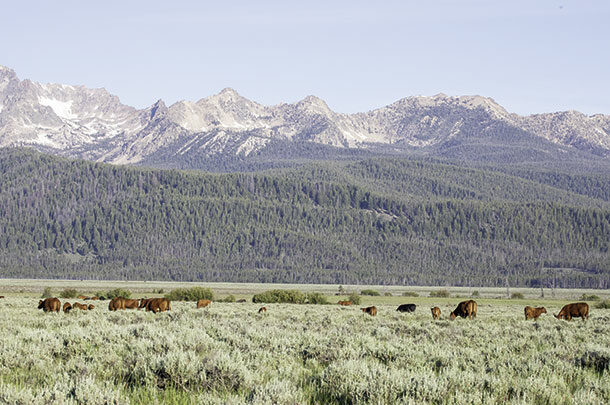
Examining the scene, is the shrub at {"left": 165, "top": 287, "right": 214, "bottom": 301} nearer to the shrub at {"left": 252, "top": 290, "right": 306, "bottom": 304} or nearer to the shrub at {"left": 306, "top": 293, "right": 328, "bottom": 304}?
the shrub at {"left": 252, "top": 290, "right": 306, "bottom": 304}

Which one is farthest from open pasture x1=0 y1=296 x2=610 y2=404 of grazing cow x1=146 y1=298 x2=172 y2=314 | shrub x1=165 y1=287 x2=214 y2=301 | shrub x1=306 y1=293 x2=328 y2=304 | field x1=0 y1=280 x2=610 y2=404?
shrub x1=165 y1=287 x2=214 y2=301

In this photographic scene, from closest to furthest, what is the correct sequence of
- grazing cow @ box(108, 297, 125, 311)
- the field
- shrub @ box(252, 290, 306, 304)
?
the field
grazing cow @ box(108, 297, 125, 311)
shrub @ box(252, 290, 306, 304)

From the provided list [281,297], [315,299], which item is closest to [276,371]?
[315,299]

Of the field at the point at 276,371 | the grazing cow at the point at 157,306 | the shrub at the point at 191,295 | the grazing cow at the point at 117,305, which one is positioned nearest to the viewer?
the field at the point at 276,371

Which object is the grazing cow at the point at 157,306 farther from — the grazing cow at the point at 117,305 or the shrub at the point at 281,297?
the shrub at the point at 281,297

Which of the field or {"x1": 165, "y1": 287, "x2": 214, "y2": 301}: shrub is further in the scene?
{"x1": 165, "y1": 287, "x2": 214, "y2": 301}: shrub

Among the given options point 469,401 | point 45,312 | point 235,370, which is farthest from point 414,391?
point 45,312

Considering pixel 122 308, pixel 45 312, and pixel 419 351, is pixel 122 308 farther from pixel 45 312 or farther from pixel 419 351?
pixel 419 351

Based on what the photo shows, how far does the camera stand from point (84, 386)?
29.1 ft

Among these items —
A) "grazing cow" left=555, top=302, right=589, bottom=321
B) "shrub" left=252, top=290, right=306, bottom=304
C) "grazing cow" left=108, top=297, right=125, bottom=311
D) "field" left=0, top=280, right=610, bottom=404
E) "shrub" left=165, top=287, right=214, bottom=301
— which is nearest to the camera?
"field" left=0, top=280, right=610, bottom=404

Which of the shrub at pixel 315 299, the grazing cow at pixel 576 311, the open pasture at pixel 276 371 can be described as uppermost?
the open pasture at pixel 276 371

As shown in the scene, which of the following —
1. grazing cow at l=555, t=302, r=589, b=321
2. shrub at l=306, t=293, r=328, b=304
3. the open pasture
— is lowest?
shrub at l=306, t=293, r=328, b=304

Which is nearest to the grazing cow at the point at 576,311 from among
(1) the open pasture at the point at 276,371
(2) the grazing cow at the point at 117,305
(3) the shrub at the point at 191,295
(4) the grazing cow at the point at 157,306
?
(1) the open pasture at the point at 276,371

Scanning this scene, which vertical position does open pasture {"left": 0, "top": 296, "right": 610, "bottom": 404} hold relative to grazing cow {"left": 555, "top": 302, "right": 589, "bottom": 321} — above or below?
above
